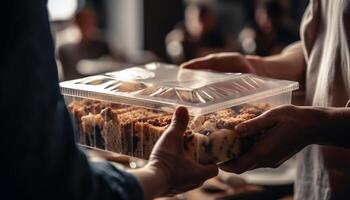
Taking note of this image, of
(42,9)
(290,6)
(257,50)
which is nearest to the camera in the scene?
Result: (42,9)

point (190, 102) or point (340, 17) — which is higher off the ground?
point (340, 17)

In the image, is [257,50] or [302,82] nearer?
[302,82]

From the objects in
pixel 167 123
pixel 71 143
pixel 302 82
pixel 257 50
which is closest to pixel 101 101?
pixel 167 123

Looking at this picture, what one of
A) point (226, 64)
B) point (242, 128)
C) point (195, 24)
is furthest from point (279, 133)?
point (195, 24)

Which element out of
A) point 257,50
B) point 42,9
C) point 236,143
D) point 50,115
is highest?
point 42,9

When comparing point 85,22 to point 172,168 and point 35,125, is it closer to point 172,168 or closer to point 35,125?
point 172,168

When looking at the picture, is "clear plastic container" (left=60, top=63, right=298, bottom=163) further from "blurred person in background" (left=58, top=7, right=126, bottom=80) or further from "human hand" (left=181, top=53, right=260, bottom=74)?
"blurred person in background" (left=58, top=7, right=126, bottom=80)

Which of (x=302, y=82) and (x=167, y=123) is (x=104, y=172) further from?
(x=302, y=82)
